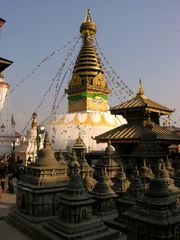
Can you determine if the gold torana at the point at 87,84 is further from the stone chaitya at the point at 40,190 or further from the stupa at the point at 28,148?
the stone chaitya at the point at 40,190

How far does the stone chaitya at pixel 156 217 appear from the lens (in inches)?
266

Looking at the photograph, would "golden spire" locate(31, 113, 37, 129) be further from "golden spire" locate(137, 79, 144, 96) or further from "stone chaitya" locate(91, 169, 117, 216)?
"stone chaitya" locate(91, 169, 117, 216)

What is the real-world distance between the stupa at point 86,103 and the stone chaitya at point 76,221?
1977 centimetres

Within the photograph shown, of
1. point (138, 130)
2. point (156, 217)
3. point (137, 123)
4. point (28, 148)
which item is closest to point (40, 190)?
point (156, 217)

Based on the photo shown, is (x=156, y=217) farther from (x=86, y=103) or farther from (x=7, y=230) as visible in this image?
(x=86, y=103)

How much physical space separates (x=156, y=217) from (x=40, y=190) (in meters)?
5.57

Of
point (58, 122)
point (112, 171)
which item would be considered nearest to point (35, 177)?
point (112, 171)

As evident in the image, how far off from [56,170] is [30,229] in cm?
270

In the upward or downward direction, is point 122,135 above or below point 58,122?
below

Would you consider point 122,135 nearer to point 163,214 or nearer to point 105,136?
point 105,136

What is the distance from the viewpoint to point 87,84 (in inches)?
1335

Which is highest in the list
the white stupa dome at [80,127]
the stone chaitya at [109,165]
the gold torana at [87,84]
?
the gold torana at [87,84]

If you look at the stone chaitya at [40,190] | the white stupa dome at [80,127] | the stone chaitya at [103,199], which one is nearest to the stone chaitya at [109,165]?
the stone chaitya at [103,199]

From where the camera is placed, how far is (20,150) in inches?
1241
